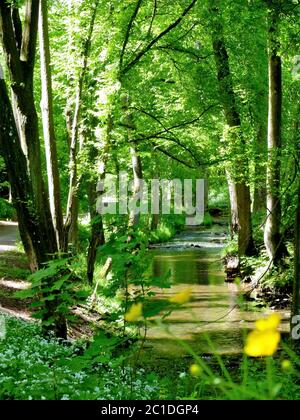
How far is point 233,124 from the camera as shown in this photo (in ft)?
54.1

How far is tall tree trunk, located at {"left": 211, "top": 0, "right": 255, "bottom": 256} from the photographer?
14.3 meters

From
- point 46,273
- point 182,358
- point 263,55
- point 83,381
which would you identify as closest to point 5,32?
point 46,273

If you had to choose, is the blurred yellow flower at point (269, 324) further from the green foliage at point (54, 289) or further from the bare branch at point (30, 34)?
the bare branch at point (30, 34)

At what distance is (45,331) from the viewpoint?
26.4 ft

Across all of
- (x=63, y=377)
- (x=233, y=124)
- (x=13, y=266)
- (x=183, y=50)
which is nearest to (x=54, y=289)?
(x=63, y=377)

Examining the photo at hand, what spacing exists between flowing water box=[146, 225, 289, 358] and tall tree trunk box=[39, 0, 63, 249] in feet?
7.76

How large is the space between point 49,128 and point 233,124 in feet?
24.1

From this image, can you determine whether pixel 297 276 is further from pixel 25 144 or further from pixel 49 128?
pixel 49 128

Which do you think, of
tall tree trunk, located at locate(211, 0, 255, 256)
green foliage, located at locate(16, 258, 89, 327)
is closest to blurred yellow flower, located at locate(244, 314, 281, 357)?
green foliage, located at locate(16, 258, 89, 327)

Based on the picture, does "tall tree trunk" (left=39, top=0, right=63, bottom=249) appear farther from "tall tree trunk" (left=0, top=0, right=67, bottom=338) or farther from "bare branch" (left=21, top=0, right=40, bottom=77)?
"bare branch" (left=21, top=0, right=40, bottom=77)

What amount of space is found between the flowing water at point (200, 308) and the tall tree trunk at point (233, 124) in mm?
1628

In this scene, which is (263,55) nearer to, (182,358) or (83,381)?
(182,358)

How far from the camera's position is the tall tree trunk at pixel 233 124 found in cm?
1430

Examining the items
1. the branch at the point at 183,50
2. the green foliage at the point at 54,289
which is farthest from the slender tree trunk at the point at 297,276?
the branch at the point at 183,50
